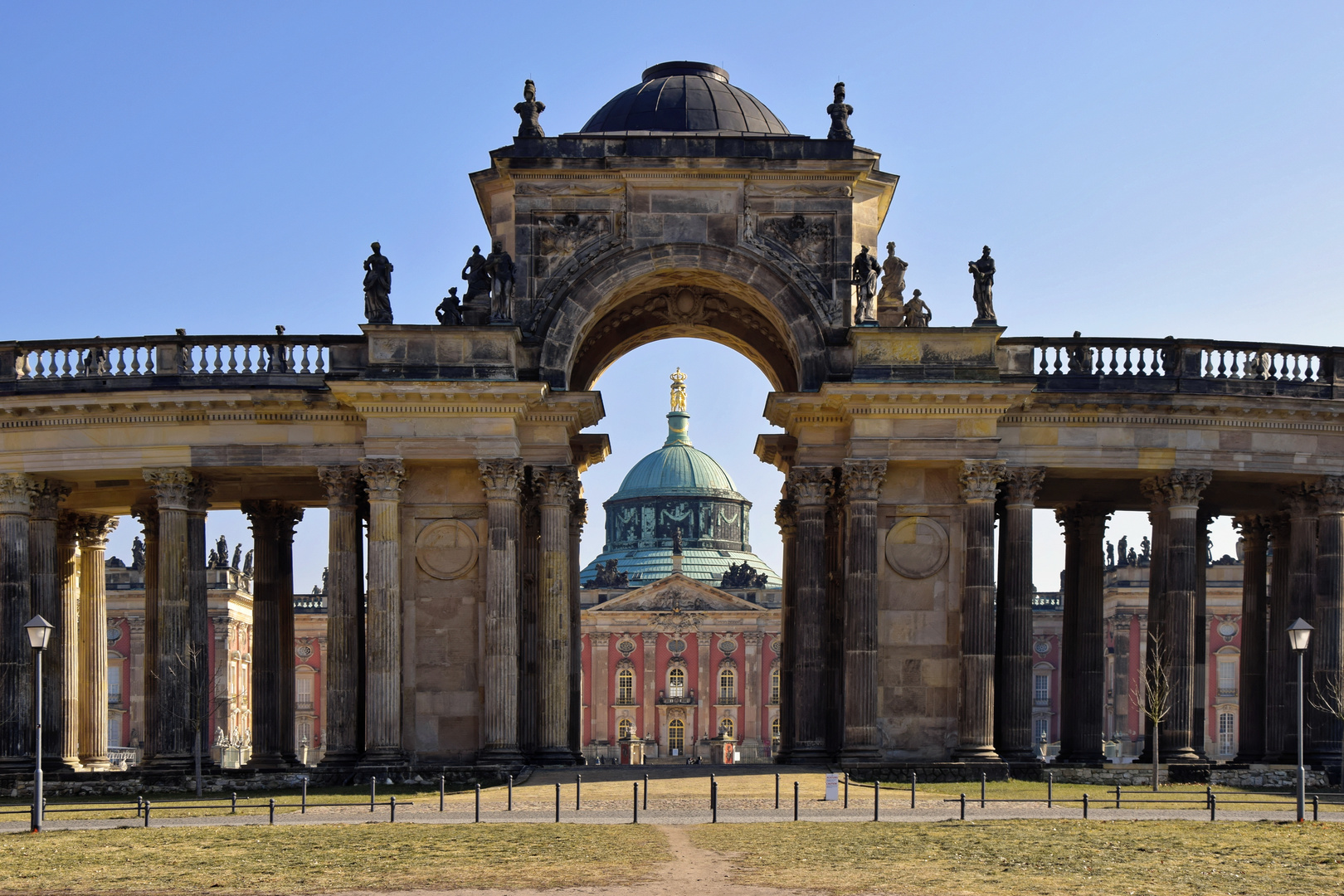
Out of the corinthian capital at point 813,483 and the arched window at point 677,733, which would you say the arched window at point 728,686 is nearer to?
the arched window at point 677,733

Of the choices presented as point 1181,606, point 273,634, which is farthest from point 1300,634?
point 273,634

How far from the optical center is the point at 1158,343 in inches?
2219

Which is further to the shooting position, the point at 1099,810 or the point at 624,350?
the point at 624,350

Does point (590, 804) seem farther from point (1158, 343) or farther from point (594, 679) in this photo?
point (594, 679)

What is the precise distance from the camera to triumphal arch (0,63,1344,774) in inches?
2135

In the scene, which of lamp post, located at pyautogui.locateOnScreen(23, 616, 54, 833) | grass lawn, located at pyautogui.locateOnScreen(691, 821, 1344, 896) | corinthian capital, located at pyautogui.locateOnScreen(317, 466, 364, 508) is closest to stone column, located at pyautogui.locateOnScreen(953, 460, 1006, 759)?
grass lawn, located at pyautogui.locateOnScreen(691, 821, 1344, 896)

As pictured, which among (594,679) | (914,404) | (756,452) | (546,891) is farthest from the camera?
(594,679)

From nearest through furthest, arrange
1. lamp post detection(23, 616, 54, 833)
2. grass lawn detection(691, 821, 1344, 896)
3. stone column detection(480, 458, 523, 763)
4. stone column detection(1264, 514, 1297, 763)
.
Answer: grass lawn detection(691, 821, 1344, 896) → lamp post detection(23, 616, 54, 833) → stone column detection(480, 458, 523, 763) → stone column detection(1264, 514, 1297, 763)

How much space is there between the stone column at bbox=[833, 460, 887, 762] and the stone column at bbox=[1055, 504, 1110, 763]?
10.3 metres

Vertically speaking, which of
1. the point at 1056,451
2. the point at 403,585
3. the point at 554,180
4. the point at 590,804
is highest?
the point at 554,180

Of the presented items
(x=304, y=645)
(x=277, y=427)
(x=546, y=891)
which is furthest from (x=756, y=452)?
(x=304, y=645)

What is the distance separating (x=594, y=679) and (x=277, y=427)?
13685 cm

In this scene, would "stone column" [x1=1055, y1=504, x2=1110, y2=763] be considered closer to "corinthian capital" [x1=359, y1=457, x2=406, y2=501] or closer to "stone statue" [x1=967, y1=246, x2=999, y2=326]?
"stone statue" [x1=967, y1=246, x2=999, y2=326]

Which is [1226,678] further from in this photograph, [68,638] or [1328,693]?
[68,638]
